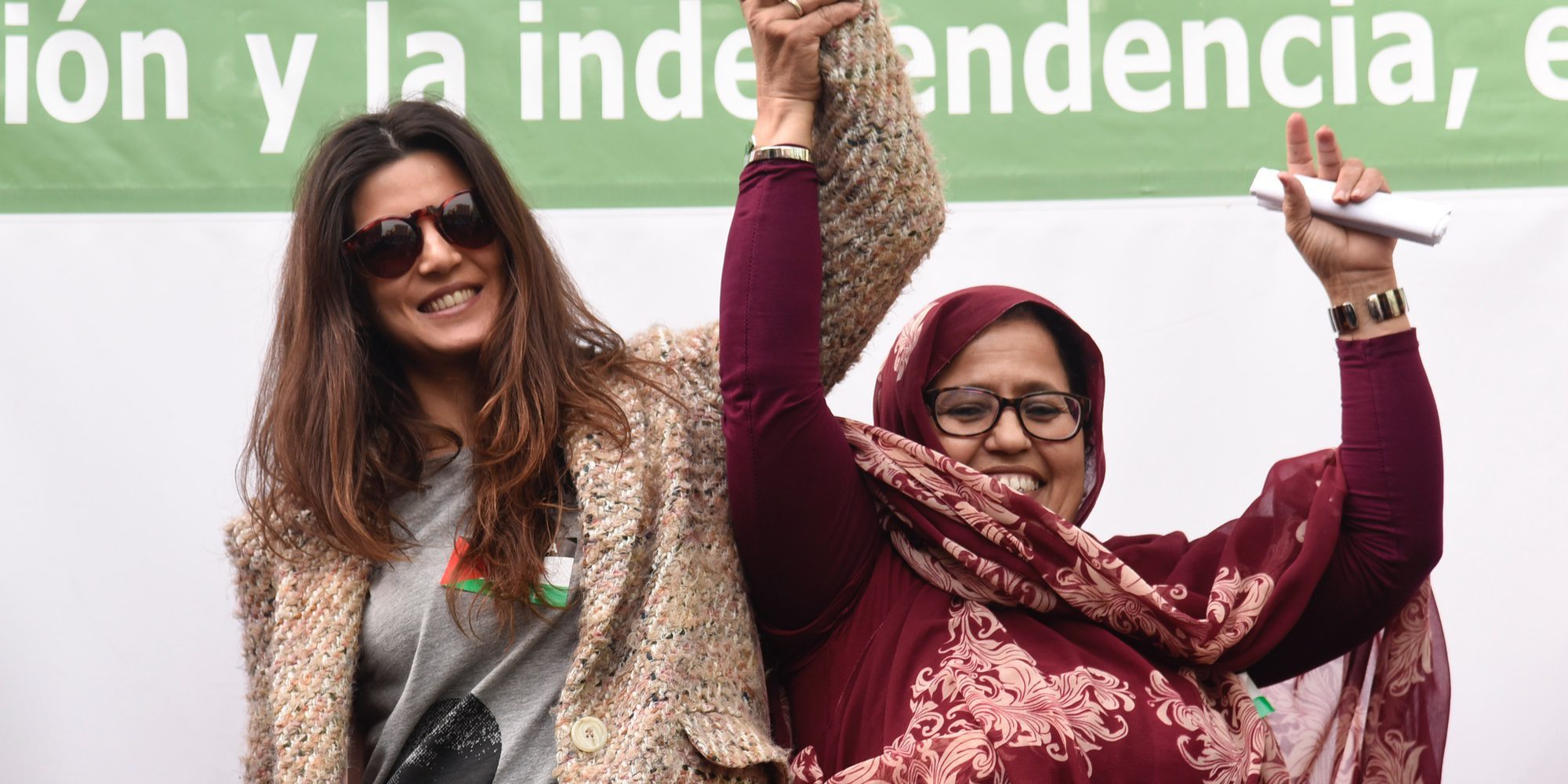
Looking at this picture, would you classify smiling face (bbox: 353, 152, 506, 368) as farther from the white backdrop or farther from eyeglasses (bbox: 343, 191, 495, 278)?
the white backdrop

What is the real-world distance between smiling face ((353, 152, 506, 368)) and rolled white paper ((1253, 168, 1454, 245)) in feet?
3.51

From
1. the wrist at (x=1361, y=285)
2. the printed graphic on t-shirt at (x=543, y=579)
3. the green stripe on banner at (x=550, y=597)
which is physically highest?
the wrist at (x=1361, y=285)

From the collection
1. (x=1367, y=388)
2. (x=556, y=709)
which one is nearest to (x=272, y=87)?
(x=556, y=709)

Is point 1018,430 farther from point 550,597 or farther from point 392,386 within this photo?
point 392,386

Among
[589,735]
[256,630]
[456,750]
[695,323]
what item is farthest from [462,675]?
[695,323]

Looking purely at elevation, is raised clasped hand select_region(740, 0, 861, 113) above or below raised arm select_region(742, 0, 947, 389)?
above

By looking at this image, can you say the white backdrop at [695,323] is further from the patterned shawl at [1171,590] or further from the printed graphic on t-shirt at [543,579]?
the printed graphic on t-shirt at [543,579]

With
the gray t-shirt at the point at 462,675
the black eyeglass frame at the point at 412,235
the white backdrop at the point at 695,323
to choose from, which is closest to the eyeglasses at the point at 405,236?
the black eyeglass frame at the point at 412,235

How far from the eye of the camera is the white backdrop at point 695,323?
2.88 metres

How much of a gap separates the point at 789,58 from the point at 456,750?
948 millimetres

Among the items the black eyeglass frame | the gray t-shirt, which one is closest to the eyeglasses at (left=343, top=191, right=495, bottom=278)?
the black eyeglass frame

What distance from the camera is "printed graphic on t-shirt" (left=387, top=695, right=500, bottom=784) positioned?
2000mm

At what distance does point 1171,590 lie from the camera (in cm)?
227

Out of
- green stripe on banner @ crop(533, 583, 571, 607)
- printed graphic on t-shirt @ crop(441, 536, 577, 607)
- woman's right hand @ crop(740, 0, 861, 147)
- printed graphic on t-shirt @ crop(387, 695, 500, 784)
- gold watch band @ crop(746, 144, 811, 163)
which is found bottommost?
printed graphic on t-shirt @ crop(387, 695, 500, 784)
